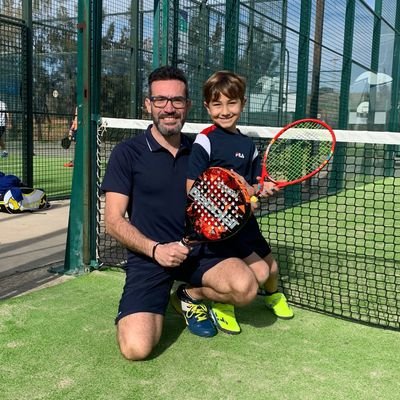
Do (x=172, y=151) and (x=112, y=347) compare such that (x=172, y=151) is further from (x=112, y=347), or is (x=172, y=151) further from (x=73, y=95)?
(x=73, y=95)

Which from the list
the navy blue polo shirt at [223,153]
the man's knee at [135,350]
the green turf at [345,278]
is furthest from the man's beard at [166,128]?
the green turf at [345,278]

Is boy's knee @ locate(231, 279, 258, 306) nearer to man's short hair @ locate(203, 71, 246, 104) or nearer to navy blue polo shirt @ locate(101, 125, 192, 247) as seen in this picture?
navy blue polo shirt @ locate(101, 125, 192, 247)

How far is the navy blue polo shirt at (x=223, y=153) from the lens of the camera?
284cm

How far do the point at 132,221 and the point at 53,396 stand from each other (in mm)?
1059

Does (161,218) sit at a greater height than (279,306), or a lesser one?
greater

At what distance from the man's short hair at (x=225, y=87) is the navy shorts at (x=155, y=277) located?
877mm

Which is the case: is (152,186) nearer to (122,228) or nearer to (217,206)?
(122,228)

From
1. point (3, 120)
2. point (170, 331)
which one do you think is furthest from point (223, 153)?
point (3, 120)

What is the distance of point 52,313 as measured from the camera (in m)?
3.14

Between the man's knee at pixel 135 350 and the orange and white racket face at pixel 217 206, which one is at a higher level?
the orange and white racket face at pixel 217 206

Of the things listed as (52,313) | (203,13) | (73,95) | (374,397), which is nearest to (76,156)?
(52,313)

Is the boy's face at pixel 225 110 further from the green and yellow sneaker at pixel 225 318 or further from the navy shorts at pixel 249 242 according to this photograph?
the green and yellow sneaker at pixel 225 318

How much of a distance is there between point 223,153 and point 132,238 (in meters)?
0.71

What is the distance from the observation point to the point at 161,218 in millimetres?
2893
